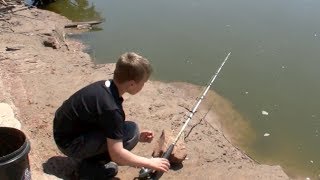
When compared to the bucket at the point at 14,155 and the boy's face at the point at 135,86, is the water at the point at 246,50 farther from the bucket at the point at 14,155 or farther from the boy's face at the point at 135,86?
the bucket at the point at 14,155

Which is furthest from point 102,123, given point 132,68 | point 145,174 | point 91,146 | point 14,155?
point 145,174

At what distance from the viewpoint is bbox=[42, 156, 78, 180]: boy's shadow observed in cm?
365

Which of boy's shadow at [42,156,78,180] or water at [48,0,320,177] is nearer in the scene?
boy's shadow at [42,156,78,180]

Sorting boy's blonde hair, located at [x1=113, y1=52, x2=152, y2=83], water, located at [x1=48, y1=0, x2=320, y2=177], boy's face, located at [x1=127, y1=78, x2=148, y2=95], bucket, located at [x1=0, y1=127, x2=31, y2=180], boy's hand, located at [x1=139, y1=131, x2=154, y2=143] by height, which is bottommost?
water, located at [x1=48, y1=0, x2=320, y2=177]

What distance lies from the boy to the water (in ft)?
9.27

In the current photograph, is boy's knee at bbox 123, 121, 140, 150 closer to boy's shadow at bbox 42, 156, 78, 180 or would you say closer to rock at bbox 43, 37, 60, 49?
boy's shadow at bbox 42, 156, 78, 180

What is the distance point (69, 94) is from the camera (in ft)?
19.0

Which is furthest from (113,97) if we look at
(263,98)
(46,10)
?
(46,10)

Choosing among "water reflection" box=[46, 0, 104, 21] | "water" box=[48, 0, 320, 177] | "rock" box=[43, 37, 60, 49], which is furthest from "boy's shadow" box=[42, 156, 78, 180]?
"water reflection" box=[46, 0, 104, 21]

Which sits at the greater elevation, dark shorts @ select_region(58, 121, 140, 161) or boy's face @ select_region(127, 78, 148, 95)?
boy's face @ select_region(127, 78, 148, 95)

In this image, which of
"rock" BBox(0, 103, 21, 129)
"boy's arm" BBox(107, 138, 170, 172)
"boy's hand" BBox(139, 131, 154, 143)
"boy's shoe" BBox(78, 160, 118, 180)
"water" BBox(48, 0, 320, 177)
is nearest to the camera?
"boy's arm" BBox(107, 138, 170, 172)

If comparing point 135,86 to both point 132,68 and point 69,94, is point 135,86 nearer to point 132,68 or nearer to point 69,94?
point 132,68

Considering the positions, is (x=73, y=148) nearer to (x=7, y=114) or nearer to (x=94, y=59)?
(x=7, y=114)

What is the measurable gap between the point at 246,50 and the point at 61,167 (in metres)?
5.41
